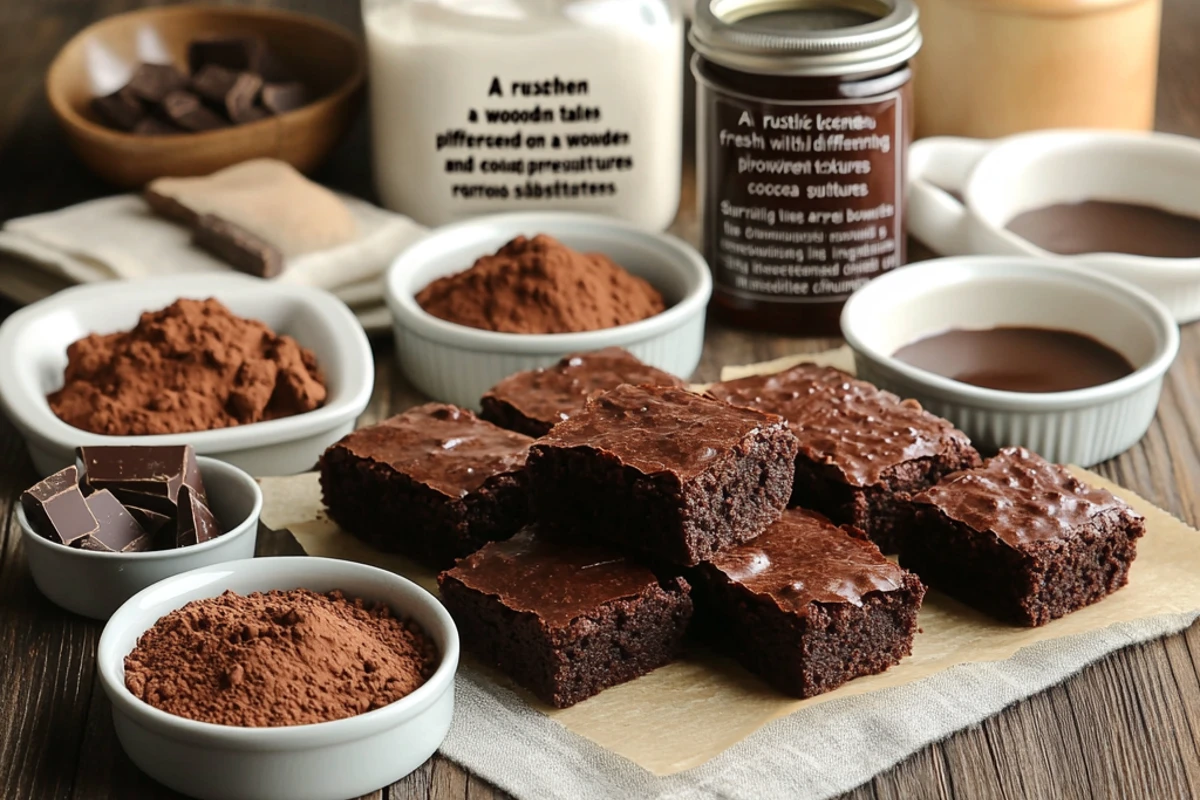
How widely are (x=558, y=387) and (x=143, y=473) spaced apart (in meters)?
0.54

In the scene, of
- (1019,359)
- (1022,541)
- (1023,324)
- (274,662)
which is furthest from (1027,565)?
(274,662)

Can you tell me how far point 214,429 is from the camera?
200 cm

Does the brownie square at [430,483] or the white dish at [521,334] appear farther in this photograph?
the white dish at [521,334]

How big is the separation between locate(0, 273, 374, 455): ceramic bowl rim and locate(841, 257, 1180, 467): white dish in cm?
68

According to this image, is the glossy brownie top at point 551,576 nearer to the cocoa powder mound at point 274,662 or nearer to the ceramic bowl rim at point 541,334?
the cocoa powder mound at point 274,662

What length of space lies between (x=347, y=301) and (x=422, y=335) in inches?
12.4

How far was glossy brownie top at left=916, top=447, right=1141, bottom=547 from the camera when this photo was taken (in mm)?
1689

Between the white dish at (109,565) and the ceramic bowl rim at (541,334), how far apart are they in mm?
476

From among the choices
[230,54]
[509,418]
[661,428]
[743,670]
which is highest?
[230,54]

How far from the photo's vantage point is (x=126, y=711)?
1.40m

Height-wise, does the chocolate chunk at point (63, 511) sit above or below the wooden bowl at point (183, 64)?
below

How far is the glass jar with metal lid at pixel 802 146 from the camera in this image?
7.22 ft

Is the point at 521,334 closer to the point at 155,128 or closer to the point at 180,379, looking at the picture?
the point at 180,379

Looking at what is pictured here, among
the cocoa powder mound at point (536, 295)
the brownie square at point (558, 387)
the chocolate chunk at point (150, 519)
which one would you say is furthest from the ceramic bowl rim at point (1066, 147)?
the chocolate chunk at point (150, 519)
